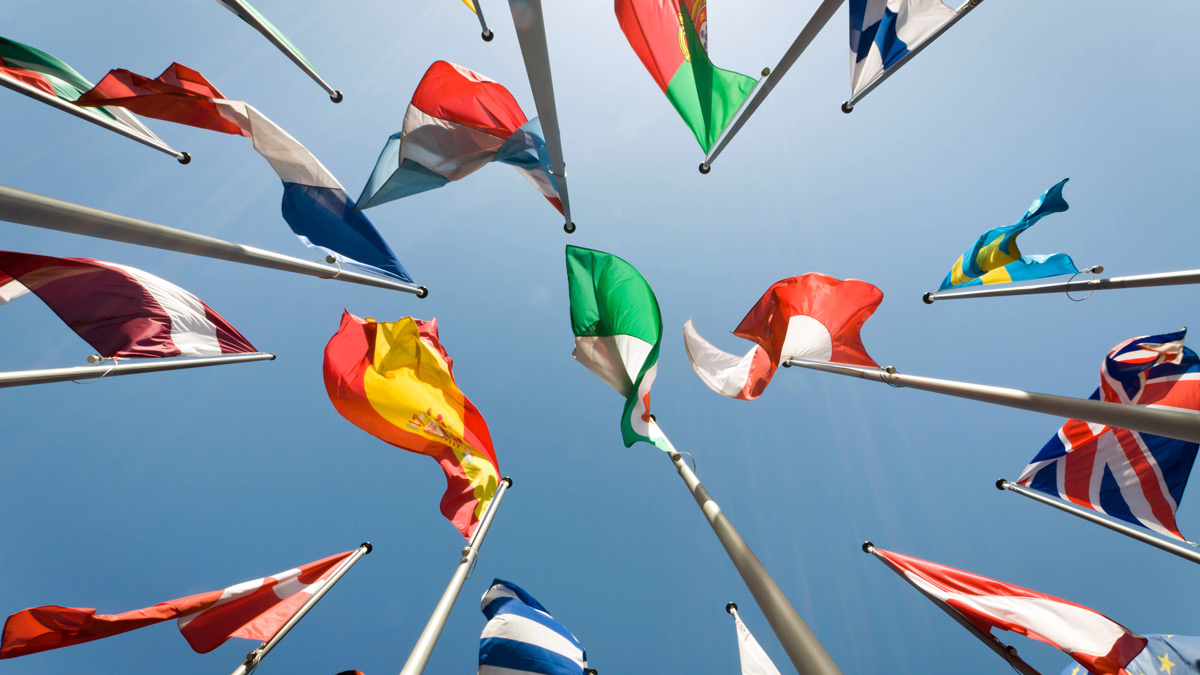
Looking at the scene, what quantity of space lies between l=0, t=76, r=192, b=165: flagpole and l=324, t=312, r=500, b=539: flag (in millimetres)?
3394

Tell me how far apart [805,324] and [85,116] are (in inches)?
417

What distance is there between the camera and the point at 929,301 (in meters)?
8.62

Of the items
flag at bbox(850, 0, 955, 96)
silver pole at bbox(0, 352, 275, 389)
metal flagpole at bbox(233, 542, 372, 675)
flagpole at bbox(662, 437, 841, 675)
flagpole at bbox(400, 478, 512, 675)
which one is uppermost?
flag at bbox(850, 0, 955, 96)

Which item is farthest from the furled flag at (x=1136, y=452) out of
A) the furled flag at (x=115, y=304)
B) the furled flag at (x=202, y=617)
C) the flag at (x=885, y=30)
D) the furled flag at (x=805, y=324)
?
the furled flag at (x=115, y=304)

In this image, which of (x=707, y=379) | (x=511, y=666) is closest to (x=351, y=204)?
(x=707, y=379)

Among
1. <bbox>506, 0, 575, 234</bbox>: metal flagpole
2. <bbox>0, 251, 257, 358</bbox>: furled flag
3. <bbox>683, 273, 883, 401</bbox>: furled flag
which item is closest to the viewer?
<bbox>506, 0, 575, 234</bbox>: metal flagpole

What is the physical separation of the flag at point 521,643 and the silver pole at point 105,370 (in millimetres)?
5688

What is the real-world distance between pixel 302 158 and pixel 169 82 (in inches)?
63.7

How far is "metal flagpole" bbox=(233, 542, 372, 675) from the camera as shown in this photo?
4.93m

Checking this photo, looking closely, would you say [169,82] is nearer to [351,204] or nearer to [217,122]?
[217,122]

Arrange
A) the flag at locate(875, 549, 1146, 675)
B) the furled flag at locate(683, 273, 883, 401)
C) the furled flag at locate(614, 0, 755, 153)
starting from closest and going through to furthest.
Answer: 1. the flag at locate(875, 549, 1146, 675)
2. the furled flag at locate(614, 0, 755, 153)
3. the furled flag at locate(683, 273, 883, 401)

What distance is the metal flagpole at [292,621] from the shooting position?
493 centimetres

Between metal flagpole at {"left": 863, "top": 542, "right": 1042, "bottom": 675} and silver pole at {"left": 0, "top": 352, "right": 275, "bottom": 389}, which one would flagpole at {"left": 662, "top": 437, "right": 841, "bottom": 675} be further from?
silver pole at {"left": 0, "top": 352, "right": 275, "bottom": 389}

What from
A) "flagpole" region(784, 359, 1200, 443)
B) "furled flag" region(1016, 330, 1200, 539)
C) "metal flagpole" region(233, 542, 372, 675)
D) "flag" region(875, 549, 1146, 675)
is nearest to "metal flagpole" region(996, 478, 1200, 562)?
"furled flag" region(1016, 330, 1200, 539)
